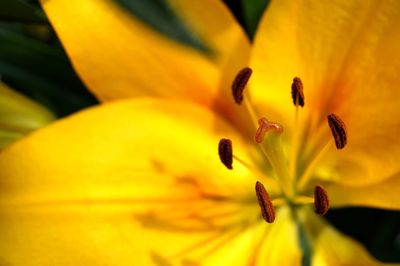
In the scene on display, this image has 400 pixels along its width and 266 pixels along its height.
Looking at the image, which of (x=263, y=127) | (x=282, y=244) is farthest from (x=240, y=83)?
(x=282, y=244)

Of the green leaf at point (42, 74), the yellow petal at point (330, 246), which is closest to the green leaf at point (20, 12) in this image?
the green leaf at point (42, 74)

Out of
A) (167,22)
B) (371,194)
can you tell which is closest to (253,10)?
(167,22)

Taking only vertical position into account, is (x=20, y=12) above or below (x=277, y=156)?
above

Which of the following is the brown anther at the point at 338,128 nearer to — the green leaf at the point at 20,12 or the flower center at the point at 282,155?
the flower center at the point at 282,155

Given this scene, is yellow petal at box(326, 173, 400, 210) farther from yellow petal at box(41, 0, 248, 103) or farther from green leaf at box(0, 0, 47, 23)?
green leaf at box(0, 0, 47, 23)

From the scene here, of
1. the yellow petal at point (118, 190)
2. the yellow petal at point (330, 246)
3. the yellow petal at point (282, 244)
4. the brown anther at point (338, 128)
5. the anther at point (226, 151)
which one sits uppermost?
the brown anther at point (338, 128)

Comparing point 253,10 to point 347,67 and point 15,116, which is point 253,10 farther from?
point 15,116
